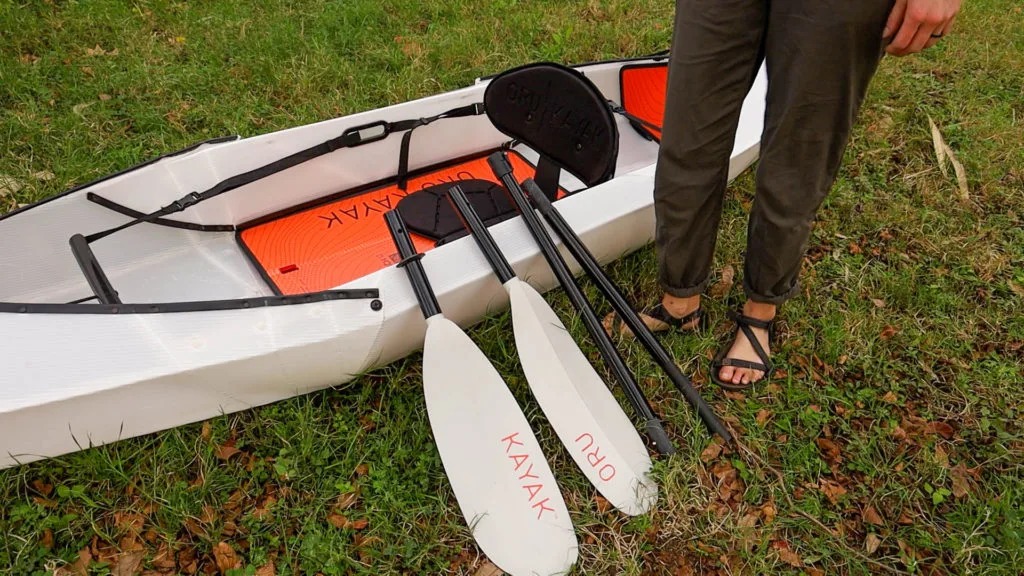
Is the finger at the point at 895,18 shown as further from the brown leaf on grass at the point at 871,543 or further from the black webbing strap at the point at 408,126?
the black webbing strap at the point at 408,126

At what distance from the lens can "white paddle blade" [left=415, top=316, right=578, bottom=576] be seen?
1.69 meters

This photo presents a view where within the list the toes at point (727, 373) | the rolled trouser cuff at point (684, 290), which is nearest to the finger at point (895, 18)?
the rolled trouser cuff at point (684, 290)

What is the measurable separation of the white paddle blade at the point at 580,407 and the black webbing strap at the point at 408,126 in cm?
91

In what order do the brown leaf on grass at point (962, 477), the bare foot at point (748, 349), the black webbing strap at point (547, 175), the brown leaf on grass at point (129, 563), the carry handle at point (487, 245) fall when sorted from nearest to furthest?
the brown leaf on grass at point (129, 563) → the brown leaf on grass at point (962, 477) → the carry handle at point (487, 245) → the bare foot at point (748, 349) → the black webbing strap at point (547, 175)

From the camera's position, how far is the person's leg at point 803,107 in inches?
53.9

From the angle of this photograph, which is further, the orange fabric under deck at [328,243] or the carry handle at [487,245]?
the orange fabric under deck at [328,243]

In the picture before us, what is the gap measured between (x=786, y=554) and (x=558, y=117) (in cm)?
152

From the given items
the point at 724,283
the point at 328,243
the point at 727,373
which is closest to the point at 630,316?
the point at 727,373

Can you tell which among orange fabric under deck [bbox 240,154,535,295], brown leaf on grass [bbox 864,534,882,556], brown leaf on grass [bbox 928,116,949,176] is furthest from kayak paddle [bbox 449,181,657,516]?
brown leaf on grass [bbox 928,116,949,176]

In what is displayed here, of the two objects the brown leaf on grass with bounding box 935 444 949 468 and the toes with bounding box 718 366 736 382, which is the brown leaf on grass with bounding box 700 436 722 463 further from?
the brown leaf on grass with bounding box 935 444 949 468

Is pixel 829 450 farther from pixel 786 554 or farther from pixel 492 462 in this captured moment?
pixel 492 462

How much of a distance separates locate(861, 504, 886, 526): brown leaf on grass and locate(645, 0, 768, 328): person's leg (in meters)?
0.79

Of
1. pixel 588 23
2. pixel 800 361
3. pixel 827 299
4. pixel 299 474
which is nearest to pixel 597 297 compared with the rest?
pixel 800 361

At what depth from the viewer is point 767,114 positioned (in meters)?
1.61
